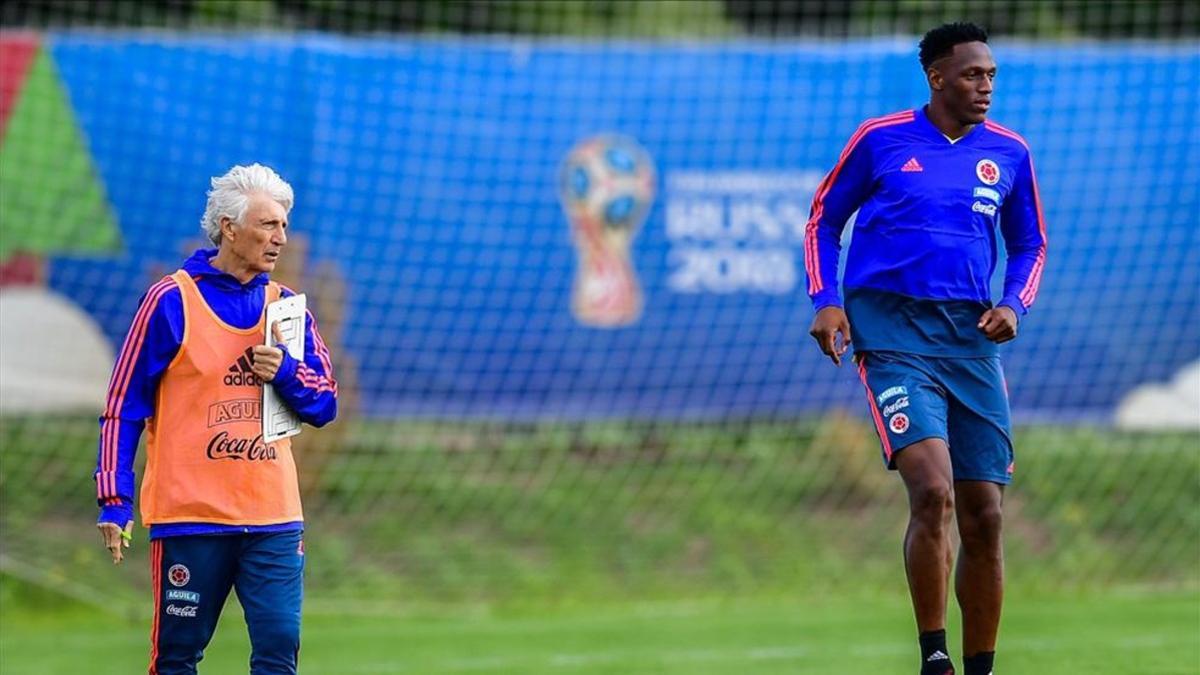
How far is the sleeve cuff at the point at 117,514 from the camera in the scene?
6172 mm

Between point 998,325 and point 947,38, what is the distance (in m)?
1.06

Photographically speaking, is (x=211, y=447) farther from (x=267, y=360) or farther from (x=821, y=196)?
(x=821, y=196)

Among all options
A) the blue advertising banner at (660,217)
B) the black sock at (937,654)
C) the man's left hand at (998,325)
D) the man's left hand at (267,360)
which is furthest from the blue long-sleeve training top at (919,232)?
the blue advertising banner at (660,217)

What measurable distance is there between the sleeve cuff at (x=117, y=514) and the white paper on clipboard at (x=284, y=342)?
0.47 metres

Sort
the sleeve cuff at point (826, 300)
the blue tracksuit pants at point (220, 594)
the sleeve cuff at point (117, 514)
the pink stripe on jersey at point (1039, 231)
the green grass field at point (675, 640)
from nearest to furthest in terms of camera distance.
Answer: the sleeve cuff at point (117, 514) < the blue tracksuit pants at point (220, 594) < the sleeve cuff at point (826, 300) < the pink stripe on jersey at point (1039, 231) < the green grass field at point (675, 640)

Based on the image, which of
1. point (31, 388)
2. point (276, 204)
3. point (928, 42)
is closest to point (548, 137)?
point (31, 388)

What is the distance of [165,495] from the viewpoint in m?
6.29

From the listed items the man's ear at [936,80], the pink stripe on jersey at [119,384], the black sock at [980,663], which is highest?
the man's ear at [936,80]

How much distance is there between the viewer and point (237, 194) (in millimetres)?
6383

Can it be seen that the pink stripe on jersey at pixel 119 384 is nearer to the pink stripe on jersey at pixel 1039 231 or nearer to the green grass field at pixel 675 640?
the pink stripe on jersey at pixel 1039 231

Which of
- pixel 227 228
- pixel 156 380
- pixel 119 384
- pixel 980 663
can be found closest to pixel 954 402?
pixel 980 663

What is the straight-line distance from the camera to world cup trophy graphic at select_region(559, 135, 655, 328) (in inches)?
512

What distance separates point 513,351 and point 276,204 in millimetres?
6645

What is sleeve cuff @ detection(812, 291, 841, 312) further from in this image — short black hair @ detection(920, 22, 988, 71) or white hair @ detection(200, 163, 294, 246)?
white hair @ detection(200, 163, 294, 246)
